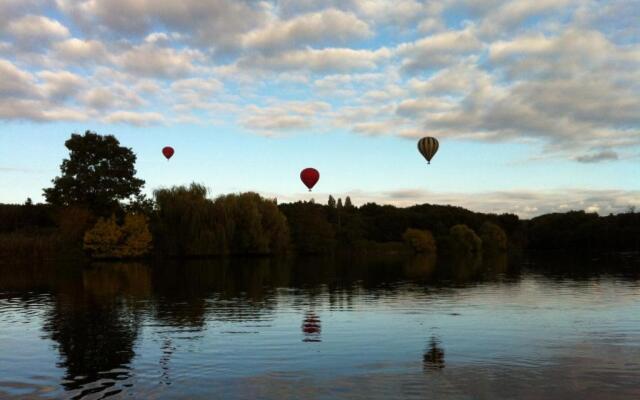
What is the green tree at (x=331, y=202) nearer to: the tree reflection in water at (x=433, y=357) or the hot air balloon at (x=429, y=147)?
the hot air balloon at (x=429, y=147)

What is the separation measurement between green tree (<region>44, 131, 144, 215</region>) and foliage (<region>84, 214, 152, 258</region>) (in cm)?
325

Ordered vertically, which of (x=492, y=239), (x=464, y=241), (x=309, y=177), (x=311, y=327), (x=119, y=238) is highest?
(x=309, y=177)

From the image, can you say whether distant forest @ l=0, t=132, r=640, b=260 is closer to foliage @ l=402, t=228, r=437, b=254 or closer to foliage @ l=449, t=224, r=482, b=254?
foliage @ l=402, t=228, r=437, b=254

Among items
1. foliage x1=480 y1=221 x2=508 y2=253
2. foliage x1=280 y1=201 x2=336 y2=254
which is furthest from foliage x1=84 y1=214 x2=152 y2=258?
foliage x1=480 y1=221 x2=508 y2=253

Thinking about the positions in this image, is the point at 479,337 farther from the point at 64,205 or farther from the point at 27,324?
the point at 64,205

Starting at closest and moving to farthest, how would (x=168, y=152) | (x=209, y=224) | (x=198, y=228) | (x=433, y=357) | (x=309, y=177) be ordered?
(x=433, y=357), (x=309, y=177), (x=168, y=152), (x=198, y=228), (x=209, y=224)

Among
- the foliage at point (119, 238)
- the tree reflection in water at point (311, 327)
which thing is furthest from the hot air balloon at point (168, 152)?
the tree reflection in water at point (311, 327)

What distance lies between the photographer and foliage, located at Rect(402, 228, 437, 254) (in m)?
115

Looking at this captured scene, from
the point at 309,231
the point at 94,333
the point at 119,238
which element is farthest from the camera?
the point at 309,231

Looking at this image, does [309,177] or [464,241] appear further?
[464,241]

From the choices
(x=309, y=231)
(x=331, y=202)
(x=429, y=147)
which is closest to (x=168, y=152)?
(x=429, y=147)

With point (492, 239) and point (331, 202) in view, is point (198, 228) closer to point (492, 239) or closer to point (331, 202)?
point (331, 202)

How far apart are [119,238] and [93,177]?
8.26m

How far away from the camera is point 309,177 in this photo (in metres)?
56.7
